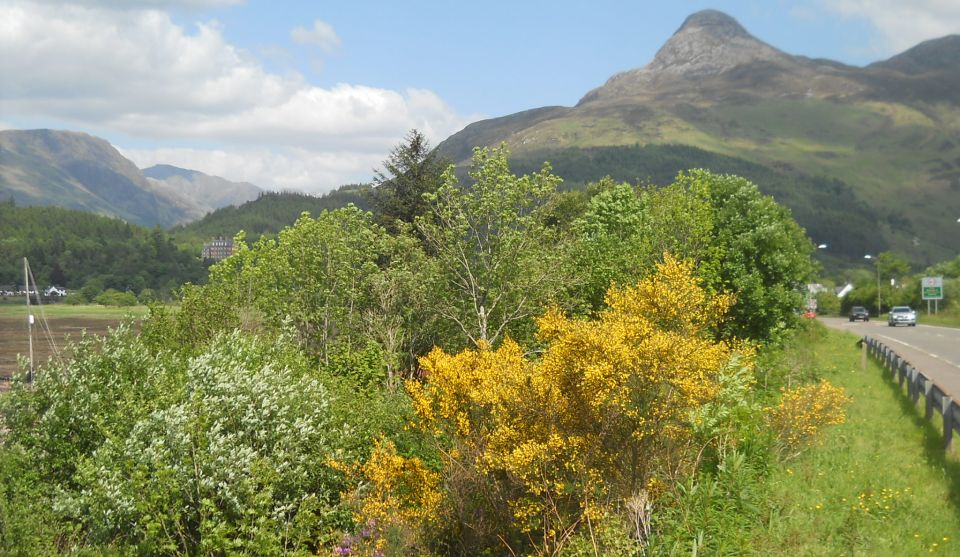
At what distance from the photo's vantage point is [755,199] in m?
36.4

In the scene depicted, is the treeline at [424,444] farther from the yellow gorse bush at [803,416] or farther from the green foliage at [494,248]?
the green foliage at [494,248]

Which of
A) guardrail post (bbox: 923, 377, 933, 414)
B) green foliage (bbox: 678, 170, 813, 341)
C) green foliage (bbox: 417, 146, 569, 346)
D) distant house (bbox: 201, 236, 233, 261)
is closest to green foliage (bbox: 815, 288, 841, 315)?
distant house (bbox: 201, 236, 233, 261)

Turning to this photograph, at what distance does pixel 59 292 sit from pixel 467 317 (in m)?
90.4

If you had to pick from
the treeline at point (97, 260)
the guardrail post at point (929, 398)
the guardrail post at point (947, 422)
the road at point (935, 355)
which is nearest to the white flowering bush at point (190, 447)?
the guardrail post at point (947, 422)

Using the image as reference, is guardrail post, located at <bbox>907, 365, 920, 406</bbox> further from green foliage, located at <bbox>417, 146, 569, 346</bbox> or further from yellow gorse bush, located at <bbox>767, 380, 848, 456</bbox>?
green foliage, located at <bbox>417, 146, 569, 346</bbox>

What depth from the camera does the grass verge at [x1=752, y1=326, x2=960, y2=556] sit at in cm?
1231

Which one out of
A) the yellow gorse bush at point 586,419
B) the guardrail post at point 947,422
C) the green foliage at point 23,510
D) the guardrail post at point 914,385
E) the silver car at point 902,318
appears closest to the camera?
the yellow gorse bush at point 586,419

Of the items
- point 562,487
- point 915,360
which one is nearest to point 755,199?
point 915,360

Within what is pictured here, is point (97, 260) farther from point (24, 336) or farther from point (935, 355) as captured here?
point (935, 355)

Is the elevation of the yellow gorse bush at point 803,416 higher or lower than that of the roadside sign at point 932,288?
higher

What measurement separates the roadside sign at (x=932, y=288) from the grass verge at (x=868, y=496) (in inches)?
3337

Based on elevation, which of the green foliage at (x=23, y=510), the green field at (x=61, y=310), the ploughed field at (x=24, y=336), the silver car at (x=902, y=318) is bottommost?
the ploughed field at (x=24, y=336)

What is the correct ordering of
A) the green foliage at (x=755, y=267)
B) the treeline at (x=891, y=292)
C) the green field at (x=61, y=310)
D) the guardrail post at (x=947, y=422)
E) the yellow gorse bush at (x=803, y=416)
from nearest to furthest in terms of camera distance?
the guardrail post at (x=947, y=422), the yellow gorse bush at (x=803, y=416), the green foliage at (x=755, y=267), the green field at (x=61, y=310), the treeline at (x=891, y=292)

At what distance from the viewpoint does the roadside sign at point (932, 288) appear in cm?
9606
